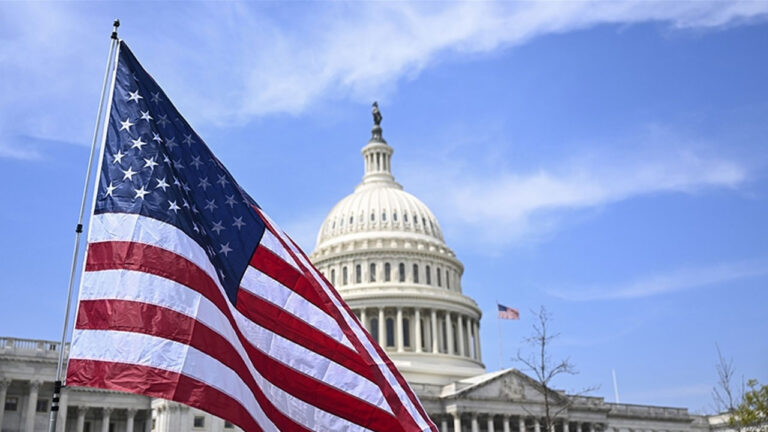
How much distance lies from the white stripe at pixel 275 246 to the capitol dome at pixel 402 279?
7925 cm

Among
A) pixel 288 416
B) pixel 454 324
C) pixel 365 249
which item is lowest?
pixel 288 416

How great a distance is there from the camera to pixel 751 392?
45000 millimetres

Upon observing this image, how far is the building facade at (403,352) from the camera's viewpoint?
221 feet

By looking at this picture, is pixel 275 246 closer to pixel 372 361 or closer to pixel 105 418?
pixel 372 361

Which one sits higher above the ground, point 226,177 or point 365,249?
point 365,249

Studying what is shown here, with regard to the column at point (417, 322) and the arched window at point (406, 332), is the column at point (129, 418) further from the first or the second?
the column at point (417, 322)

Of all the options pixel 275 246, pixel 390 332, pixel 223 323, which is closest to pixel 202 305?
pixel 223 323

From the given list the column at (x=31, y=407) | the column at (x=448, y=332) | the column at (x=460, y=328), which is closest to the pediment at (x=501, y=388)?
the column at (x=448, y=332)

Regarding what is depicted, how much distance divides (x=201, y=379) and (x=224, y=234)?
2.88 metres

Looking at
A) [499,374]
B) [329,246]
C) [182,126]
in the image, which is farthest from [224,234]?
[329,246]

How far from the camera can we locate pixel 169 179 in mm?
13789

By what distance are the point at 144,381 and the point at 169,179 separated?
3.59m

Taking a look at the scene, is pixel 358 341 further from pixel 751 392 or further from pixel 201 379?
pixel 751 392

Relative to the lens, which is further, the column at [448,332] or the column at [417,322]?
the column at [448,332]
